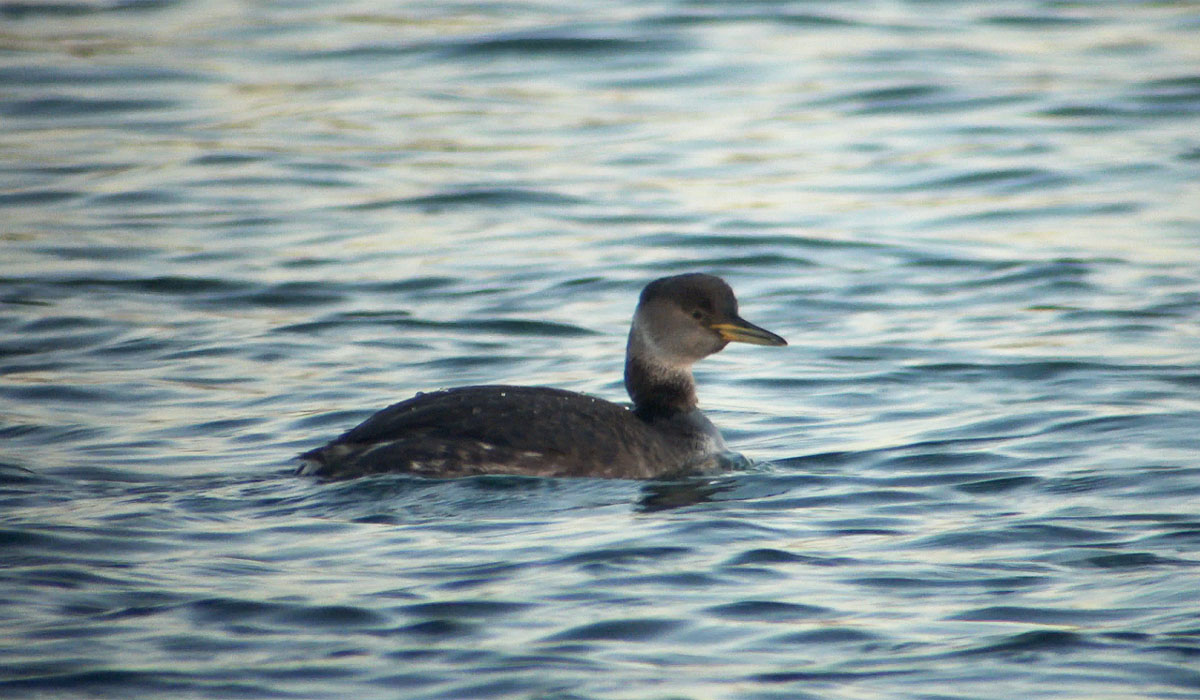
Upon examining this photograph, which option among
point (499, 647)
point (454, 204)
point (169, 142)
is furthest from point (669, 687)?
point (169, 142)

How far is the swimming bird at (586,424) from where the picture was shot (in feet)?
26.6

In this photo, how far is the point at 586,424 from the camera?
8383mm

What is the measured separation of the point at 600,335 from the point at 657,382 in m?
2.57

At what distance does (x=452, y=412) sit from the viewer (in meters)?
8.20

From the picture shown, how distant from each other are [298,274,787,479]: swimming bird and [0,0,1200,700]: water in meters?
0.15

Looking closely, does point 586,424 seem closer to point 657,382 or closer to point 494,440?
point 494,440

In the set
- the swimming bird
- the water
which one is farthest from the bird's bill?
the water

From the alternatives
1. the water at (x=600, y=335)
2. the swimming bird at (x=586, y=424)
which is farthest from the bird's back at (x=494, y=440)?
the water at (x=600, y=335)

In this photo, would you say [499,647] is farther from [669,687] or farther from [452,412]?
[452,412]

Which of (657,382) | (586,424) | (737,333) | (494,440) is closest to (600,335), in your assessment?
(657,382)

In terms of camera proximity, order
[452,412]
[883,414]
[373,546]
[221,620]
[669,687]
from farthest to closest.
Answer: [883,414]
[452,412]
[373,546]
[221,620]
[669,687]

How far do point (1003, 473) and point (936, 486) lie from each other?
0.39 meters

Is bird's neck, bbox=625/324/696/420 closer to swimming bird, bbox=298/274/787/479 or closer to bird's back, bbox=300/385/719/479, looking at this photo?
swimming bird, bbox=298/274/787/479

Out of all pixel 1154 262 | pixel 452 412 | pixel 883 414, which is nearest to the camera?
pixel 452 412
